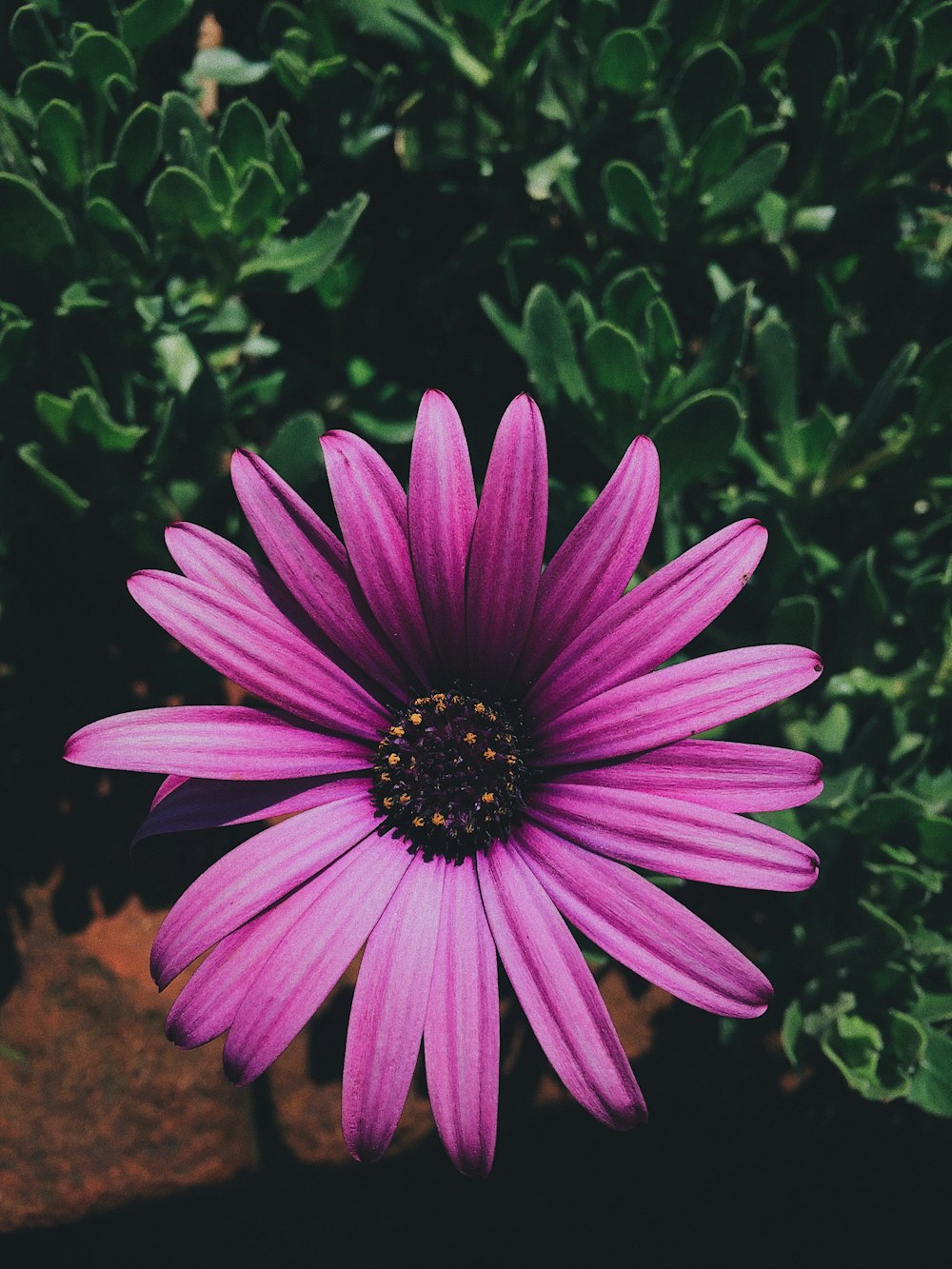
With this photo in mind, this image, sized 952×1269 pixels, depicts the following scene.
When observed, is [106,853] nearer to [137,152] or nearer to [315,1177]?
[315,1177]

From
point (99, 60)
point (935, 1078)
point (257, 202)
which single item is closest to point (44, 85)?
point (99, 60)

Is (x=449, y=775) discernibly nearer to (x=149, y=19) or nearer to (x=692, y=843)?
(x=692, y=843)

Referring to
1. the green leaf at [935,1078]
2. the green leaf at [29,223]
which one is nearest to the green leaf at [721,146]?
the green leaf at [29,223]

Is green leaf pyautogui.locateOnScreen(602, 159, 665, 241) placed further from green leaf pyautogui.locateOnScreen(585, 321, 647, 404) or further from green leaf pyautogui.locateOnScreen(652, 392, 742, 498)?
green leaf pyautogui.locateOnScreen(652, 392, 742, 498)

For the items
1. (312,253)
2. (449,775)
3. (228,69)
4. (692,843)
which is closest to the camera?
(692,843)

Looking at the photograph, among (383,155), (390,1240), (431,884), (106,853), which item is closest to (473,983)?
(431,884)

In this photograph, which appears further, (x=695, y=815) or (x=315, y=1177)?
(x=315, y=1177)

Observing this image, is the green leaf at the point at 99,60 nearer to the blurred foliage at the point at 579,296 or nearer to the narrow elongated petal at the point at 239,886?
the blurred foliage at the point at 579,296

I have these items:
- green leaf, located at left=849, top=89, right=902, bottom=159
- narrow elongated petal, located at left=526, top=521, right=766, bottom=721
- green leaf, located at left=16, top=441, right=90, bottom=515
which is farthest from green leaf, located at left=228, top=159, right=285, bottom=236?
green leaf, located at left=849, top=89, right=902, bottom=159
